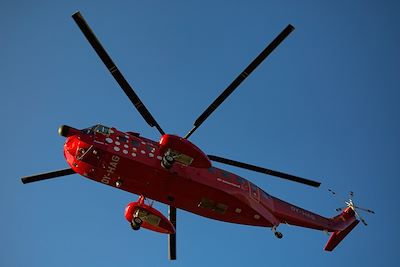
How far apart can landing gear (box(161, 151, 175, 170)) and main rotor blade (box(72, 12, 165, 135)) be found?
1433 millimetres

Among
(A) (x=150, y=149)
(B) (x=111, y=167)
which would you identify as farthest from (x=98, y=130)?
(A) (x=150, y=149)

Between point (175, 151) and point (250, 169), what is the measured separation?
15.4ft

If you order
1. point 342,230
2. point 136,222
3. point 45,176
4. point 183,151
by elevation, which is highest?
point 45,176

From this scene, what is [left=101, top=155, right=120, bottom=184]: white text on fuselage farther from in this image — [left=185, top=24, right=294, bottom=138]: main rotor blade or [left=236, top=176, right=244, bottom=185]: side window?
[left=236, top=176, right=244, bottom=185]: side window

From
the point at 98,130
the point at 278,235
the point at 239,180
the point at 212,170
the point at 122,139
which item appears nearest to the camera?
the point at 98,130

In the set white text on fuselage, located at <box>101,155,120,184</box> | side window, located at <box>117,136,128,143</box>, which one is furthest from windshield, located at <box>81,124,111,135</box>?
white text on fuselage, located at <box>101,155,120,184</box>

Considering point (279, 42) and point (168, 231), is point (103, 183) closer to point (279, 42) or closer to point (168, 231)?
point (168, 231)

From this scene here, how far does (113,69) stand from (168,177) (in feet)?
15.6

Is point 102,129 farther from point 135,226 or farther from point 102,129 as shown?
point 135,226

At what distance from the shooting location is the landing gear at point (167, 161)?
Result: 1753 cm

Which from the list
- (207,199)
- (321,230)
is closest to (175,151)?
(207,199)

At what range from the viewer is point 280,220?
2162cm

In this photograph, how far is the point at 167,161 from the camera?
17.6m

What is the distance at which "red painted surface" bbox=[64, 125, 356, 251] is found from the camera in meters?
17.3
